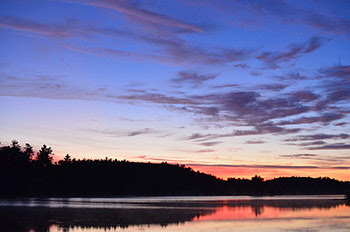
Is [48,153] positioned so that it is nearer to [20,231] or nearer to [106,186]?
[106,186]

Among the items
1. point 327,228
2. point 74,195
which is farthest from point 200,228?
point 74,195

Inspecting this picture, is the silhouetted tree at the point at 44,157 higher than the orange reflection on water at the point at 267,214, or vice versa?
the silhouetted tree at the point at 44,157

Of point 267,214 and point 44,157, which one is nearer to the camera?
point 267,214

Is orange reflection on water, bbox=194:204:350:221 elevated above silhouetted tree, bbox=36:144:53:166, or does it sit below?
below

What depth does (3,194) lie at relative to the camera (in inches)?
5418

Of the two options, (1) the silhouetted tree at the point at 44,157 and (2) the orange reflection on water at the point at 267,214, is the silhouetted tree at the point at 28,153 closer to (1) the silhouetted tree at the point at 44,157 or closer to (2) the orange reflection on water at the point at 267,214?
(1) the silhouetted tree at the point at 44,157

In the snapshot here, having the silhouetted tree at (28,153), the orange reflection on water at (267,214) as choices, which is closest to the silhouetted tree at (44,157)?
the silhouetted tree at (28,153)

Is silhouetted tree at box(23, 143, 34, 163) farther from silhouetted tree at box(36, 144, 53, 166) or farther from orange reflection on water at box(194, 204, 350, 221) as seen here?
orange reflection on water at box(194, 204, 350, 221)

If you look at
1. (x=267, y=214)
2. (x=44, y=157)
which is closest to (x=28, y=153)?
(x=44, y=157)

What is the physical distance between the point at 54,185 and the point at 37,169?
9.86 meters

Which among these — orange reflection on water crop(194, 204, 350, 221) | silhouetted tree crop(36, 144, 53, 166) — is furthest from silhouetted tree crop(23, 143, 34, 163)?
orange reflection on water crop(194, 204, 350, 221)

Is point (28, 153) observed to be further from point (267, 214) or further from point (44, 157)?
point (267, 214)

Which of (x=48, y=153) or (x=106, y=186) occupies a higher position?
(x=48, y=153)

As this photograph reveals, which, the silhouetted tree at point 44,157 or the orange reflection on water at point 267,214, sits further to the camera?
the silhouetted tree at point 44,157
